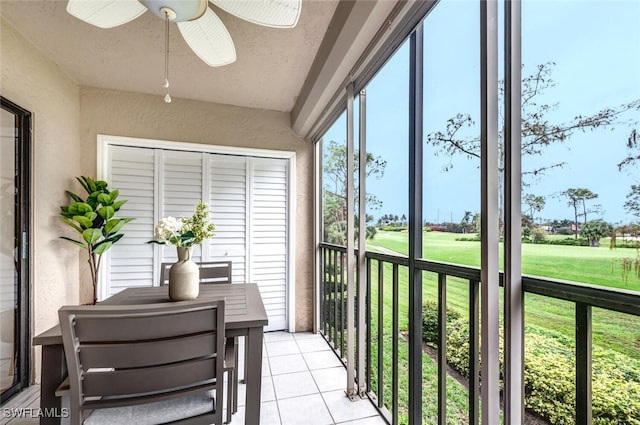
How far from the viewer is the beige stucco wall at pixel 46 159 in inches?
80.0

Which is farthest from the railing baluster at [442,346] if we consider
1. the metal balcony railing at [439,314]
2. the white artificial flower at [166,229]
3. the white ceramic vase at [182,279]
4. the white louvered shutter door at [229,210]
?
the white louvered shutter door at [229,210]

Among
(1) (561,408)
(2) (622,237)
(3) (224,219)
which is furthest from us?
(3) (224,219)

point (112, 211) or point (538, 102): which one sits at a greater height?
point (538, 102)

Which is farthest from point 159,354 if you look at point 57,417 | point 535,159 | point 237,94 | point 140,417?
point 237,94

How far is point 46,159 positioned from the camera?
2.29m

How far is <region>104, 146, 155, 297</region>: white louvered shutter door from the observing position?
2.83 m

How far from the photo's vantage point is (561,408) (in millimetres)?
832

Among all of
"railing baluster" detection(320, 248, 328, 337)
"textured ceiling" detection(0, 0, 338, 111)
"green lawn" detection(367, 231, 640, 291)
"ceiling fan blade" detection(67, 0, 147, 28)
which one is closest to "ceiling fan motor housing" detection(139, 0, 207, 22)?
"ceiling fan blade" detection(67, 0, 147, 28)

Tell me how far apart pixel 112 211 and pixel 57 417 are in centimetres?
179

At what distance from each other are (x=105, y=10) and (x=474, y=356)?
2300 mm

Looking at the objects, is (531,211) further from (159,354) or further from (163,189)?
(163,189)

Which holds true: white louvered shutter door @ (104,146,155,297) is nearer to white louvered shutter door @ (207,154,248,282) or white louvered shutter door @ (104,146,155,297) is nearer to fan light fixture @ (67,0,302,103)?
white louvered shutter door @ (207,154,248,282)

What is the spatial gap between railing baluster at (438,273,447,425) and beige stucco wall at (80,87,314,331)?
216cm

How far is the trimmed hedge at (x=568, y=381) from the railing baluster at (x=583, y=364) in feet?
0.04
